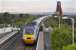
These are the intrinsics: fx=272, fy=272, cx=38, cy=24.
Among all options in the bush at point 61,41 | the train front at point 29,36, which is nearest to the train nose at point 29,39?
the train front at point 29,36

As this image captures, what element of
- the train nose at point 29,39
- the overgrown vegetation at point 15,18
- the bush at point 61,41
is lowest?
the overgrown vegetation at point 15,18

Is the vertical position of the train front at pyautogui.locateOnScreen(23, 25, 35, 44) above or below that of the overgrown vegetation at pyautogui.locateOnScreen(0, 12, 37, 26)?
above

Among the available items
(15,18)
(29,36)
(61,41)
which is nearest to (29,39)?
(29,36)

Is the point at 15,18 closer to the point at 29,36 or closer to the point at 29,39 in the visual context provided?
the point at 29,36

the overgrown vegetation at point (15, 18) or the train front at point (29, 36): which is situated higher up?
the train front at point (29, 36)

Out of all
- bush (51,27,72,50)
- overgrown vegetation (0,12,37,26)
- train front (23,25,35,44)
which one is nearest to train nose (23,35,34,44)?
train front (23,25,35,44)

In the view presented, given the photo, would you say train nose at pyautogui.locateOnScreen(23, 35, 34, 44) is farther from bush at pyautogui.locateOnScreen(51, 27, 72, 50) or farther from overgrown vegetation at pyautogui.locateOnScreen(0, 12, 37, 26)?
overgrown vegetation at pyautogui.locateOnScreen(0, 12, 37, 26)

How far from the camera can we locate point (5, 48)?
16891 millimetres

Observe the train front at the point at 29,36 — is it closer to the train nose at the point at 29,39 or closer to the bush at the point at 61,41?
the train nose at the point at 29,39

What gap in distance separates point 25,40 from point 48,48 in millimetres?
3795

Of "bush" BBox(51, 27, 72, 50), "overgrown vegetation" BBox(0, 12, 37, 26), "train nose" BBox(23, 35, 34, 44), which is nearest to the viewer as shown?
"bush" BBox(51, 27, 72, 50)

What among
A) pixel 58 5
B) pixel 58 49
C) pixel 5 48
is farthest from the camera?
pixel 5 48

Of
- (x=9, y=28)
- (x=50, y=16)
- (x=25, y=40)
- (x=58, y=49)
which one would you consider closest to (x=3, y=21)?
(x=9, y=28)

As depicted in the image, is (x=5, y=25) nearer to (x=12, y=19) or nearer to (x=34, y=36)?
(x=12, y=19)
